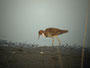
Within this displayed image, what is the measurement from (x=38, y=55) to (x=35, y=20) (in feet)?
1.20

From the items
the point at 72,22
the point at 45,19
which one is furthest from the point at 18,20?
the point at 72,22

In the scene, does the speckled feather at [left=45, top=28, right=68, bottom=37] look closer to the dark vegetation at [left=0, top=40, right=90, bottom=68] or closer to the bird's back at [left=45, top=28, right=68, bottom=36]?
the bird's back at [left=45, top=28, right=68, bottom=36]

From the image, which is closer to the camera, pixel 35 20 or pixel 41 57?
pixel 41 57

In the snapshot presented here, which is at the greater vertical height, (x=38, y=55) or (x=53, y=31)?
(x=53, y=31)

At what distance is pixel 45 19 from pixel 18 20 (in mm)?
275

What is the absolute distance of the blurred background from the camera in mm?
1096

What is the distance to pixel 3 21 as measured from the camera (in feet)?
3.64

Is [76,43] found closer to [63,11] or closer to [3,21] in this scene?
[63,11]

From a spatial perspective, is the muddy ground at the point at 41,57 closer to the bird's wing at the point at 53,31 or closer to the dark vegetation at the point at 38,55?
the dark vegetation at the point at 38,55

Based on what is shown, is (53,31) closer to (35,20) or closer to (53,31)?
(53,31)

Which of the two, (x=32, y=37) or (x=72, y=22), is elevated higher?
(x=72, y=22)

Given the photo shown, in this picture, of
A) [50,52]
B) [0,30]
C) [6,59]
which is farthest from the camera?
[0,30]

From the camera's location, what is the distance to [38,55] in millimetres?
950

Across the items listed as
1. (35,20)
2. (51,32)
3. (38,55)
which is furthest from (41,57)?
(35,20)
